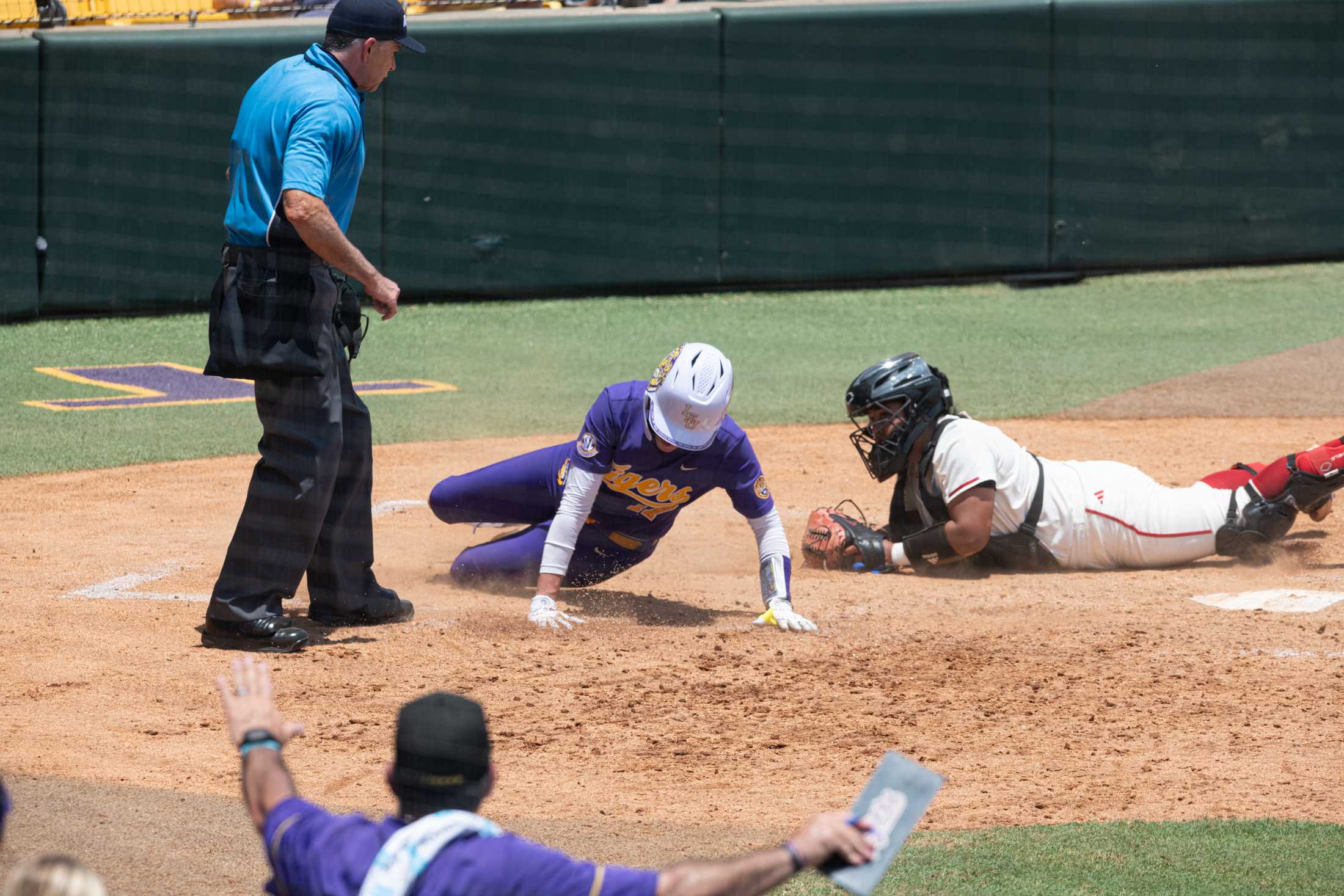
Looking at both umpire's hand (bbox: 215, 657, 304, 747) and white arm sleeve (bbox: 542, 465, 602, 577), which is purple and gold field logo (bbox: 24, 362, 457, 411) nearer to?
white arm sleeve (bbox: 542, 465, 602, 577)

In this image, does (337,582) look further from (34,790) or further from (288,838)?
(288,838)

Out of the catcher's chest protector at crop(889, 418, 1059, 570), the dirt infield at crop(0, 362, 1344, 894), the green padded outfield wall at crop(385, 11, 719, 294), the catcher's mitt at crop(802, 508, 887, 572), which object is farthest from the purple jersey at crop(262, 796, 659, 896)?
the green padded outfield wall at crop(385, 11, 719, 294)

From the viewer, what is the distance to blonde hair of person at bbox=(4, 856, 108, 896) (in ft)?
5.73

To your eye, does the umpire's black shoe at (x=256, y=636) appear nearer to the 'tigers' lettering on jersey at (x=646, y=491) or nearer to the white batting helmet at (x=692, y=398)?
the 'tigers' lettering on jersey at (x=646, y=491)

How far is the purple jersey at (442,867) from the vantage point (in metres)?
2.15

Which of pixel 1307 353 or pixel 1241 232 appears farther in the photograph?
pixel 1241 232

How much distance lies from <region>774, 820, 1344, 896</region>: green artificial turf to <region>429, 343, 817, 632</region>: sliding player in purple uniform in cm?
184

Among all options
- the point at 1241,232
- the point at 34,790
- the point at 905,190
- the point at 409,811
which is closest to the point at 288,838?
the point at 409,811

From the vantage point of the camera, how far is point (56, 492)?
7789 mm

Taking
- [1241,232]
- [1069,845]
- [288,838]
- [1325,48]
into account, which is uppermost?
[1325,48]

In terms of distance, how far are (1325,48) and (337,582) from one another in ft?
38.0

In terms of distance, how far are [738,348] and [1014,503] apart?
5.65 m

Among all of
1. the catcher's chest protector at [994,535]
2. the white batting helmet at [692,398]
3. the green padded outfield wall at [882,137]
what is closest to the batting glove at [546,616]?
the white batting helmet at [692,398]

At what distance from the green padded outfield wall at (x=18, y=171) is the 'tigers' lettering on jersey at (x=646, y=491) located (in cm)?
797
